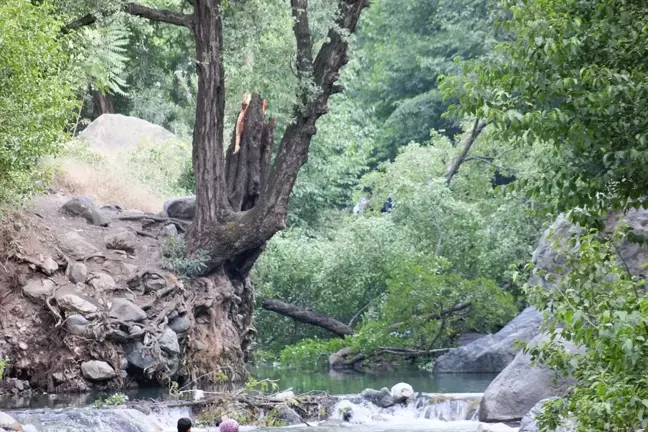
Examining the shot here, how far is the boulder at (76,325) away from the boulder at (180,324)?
6.01 ft

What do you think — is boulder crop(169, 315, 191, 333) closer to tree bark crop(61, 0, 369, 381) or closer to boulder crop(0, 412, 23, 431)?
tree bark crop(61, 0, 369, 381)

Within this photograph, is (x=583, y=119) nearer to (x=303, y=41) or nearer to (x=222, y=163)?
(x=303, y=41)

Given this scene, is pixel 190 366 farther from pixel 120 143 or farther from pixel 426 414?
pixel 120 143

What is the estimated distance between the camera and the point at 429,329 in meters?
23.3

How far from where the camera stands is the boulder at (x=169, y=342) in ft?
59.8

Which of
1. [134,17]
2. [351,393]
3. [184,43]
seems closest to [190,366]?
[351,393]

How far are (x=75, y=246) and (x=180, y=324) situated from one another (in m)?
2.40

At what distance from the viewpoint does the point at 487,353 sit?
2172 cm

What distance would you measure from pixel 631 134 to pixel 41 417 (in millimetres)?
8773

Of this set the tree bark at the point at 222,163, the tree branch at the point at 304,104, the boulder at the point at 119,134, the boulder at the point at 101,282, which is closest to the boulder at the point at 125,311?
the boulder at the point at 101,282

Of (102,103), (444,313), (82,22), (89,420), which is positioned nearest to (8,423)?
(89,420)

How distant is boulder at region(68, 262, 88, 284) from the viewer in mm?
18391

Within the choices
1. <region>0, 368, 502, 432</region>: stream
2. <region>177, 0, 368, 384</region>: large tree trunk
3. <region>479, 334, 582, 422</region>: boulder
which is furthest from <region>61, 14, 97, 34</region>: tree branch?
<region>479, 334, 582, 422</region>: boulder

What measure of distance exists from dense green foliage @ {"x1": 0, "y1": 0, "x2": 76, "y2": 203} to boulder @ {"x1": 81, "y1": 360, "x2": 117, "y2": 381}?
3883 millimetres
